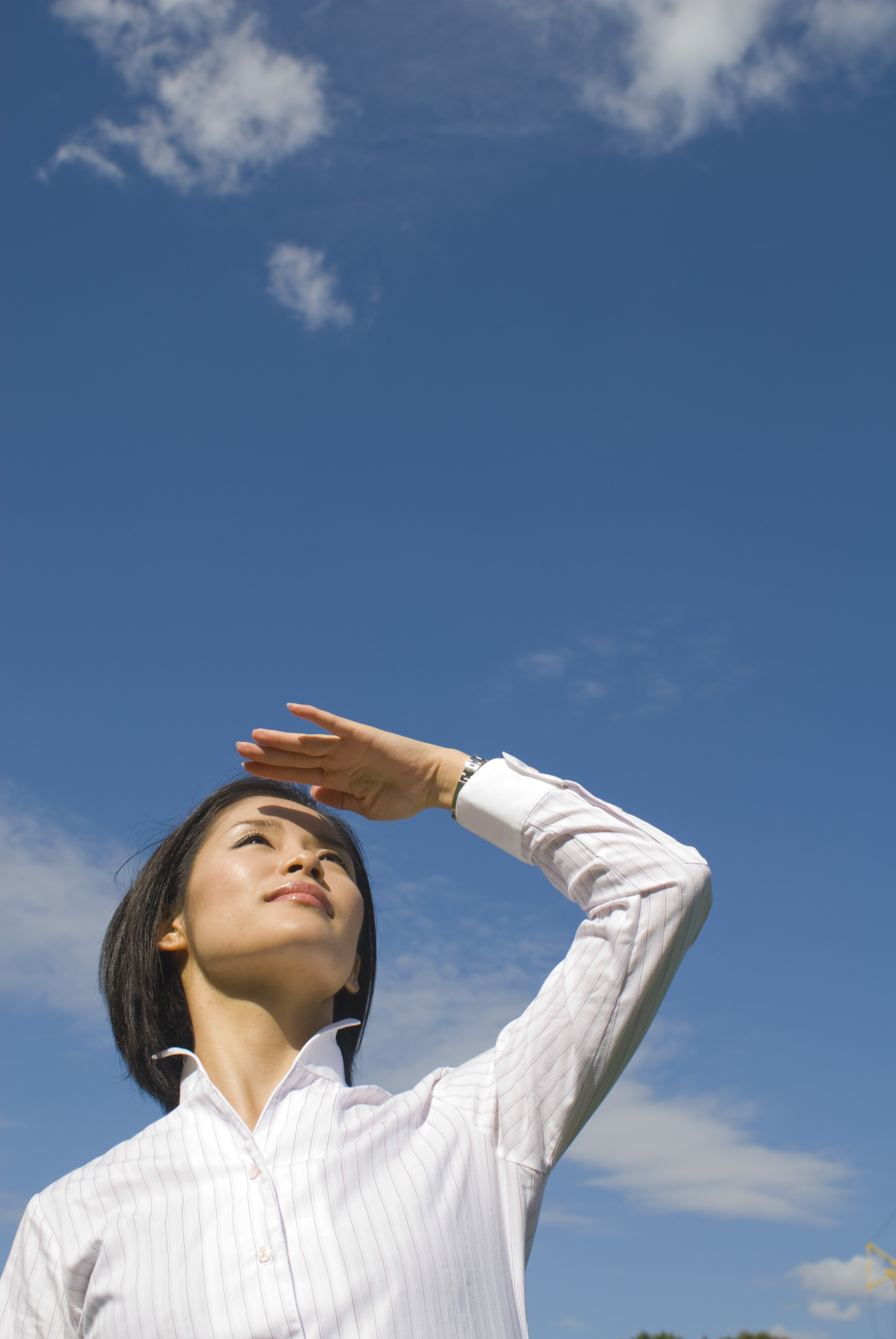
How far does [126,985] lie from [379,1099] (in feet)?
5.53

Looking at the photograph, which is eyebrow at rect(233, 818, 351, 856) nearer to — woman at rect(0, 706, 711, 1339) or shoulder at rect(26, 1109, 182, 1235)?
woman at rect(0, 706, 711, 1339)

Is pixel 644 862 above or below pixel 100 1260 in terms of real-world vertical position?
above

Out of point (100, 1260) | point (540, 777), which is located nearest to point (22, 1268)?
point (100, 1260)

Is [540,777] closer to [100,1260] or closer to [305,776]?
[305,776]

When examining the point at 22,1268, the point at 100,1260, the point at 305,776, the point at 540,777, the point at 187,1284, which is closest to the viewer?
the point at 187,1284

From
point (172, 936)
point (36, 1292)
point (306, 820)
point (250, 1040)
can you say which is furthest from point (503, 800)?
point (36, 1292)

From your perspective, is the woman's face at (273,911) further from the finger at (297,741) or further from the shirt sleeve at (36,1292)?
the shirt sleeve at (36,1292)

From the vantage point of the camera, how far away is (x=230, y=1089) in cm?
395

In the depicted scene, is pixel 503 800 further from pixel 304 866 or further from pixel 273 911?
pixel 273 911

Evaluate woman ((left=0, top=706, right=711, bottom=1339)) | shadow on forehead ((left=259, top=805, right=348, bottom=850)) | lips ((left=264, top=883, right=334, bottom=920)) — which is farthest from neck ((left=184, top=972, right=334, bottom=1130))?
shadow on forehead ((left=259, top=805, right=348, bottom=850))

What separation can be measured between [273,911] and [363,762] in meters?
0.83

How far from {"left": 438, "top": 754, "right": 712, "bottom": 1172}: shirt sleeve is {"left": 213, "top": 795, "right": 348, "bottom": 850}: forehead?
1.07 metres

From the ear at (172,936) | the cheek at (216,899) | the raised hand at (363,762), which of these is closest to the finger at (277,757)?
the raised hand at (363,762)

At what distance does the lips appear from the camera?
412 centimetres
